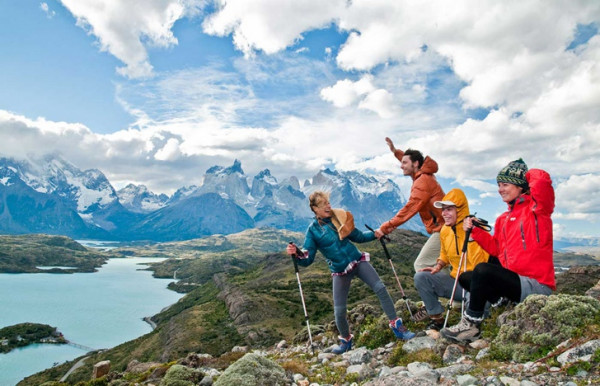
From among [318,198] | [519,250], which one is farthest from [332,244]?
[519,250]

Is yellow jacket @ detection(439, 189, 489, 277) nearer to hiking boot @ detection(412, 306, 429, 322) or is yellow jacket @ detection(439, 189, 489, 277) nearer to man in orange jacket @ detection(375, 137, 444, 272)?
man in orange jacket @ detection(375, 137, 444, 272)

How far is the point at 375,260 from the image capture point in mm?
154500

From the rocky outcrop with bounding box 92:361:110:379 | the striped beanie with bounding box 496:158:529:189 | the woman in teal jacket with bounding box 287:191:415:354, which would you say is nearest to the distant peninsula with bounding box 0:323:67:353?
the rocky outcrop with bounding box 92:361:110:379

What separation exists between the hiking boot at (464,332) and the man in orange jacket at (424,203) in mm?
2360

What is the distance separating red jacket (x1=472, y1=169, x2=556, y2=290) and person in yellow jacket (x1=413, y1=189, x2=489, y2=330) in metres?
0.90

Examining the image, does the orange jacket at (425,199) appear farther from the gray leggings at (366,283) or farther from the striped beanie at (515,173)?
the striped beanie at (515,173)

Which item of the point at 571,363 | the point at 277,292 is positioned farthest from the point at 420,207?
the point at 277,292

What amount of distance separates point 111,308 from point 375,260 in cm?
13779

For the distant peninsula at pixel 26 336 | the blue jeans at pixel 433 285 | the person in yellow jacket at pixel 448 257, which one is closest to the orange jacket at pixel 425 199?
the person in yellow jacket at pixel 448 257

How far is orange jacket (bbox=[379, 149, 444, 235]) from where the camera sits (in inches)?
446

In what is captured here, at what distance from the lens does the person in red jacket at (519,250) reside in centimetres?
842

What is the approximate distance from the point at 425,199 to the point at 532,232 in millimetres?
3283

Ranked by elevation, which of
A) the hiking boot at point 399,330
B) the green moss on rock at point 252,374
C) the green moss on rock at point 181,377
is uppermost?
the hiking boot at point 399,330

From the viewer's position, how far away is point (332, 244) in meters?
11.4
